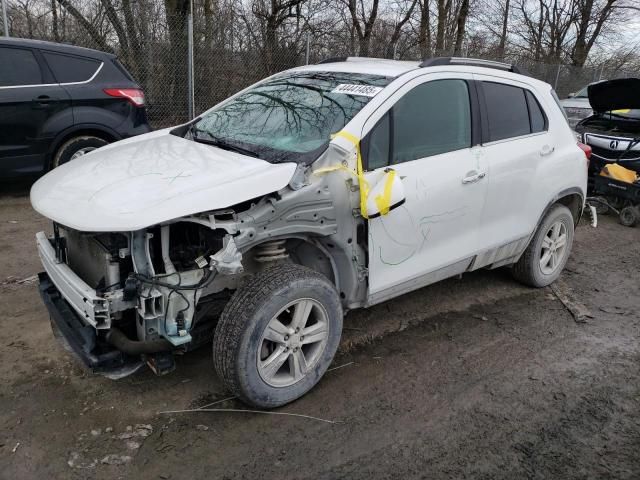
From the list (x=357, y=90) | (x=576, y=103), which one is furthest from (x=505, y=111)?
(x=576, y=103)

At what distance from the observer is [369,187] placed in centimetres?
313

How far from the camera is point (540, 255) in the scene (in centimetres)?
475

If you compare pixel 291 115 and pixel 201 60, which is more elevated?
pixel 201 60

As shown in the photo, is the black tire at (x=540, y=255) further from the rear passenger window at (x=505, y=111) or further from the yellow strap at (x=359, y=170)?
the yellow strap at (x=359, y=170)

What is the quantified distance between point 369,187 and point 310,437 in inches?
54.4

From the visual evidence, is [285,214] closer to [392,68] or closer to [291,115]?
[291,115]

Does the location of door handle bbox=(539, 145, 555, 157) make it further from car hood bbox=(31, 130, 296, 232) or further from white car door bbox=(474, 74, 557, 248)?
car hood bbox=(31, 130, 296, 232)

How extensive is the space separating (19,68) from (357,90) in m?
4.81

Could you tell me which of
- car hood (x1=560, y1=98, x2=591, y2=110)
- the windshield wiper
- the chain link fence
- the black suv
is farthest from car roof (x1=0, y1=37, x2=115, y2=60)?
car hood (x1=560, y1=98, x2=591, y2=110)

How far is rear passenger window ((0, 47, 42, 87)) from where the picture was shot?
6273 mm

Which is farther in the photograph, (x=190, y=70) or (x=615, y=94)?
(x=190, y=70)

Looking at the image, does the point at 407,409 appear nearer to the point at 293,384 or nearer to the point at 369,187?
the point at 293,384

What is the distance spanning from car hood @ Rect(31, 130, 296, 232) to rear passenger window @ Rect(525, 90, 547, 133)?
2.34 metres

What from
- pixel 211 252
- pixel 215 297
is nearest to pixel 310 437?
pixel 215 297
